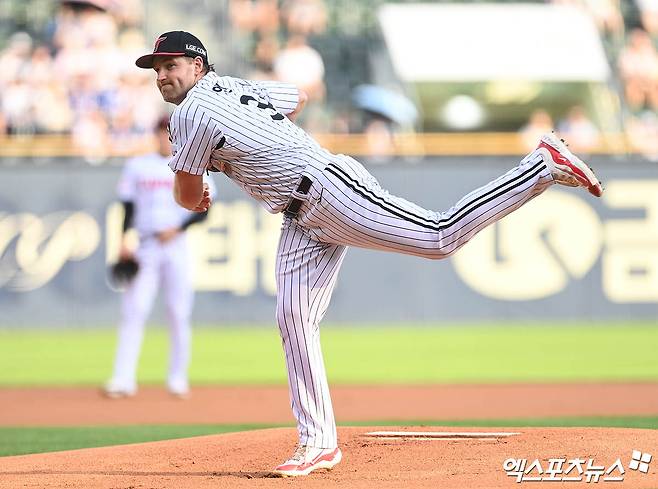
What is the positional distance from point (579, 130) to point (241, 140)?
1182 cm

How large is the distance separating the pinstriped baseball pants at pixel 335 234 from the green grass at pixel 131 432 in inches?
76.5

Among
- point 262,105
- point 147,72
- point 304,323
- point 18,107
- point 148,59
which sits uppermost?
point 147,72

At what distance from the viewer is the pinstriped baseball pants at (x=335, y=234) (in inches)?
181

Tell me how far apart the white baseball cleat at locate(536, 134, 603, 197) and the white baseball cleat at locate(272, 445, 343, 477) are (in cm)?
150

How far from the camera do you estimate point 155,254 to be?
9148 millimetres

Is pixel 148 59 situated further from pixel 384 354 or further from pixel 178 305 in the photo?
pixel 384 354

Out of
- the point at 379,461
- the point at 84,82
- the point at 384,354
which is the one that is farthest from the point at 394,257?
the point at 379,461

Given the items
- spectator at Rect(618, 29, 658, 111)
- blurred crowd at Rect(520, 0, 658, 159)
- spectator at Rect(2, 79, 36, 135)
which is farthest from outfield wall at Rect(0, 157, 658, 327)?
spectator at Rect(618, 29, 658, 111)

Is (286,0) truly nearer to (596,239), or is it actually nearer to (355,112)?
(355,112)

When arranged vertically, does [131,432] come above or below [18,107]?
below

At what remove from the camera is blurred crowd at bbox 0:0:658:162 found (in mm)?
14773

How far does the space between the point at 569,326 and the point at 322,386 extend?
9.58m

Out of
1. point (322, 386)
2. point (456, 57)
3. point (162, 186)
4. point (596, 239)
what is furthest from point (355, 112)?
point (322, 386)

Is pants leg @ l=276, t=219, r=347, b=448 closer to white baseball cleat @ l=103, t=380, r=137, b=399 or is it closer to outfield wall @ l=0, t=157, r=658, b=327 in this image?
white baseball cleat @ l=103, t=380, r=137, b=399
